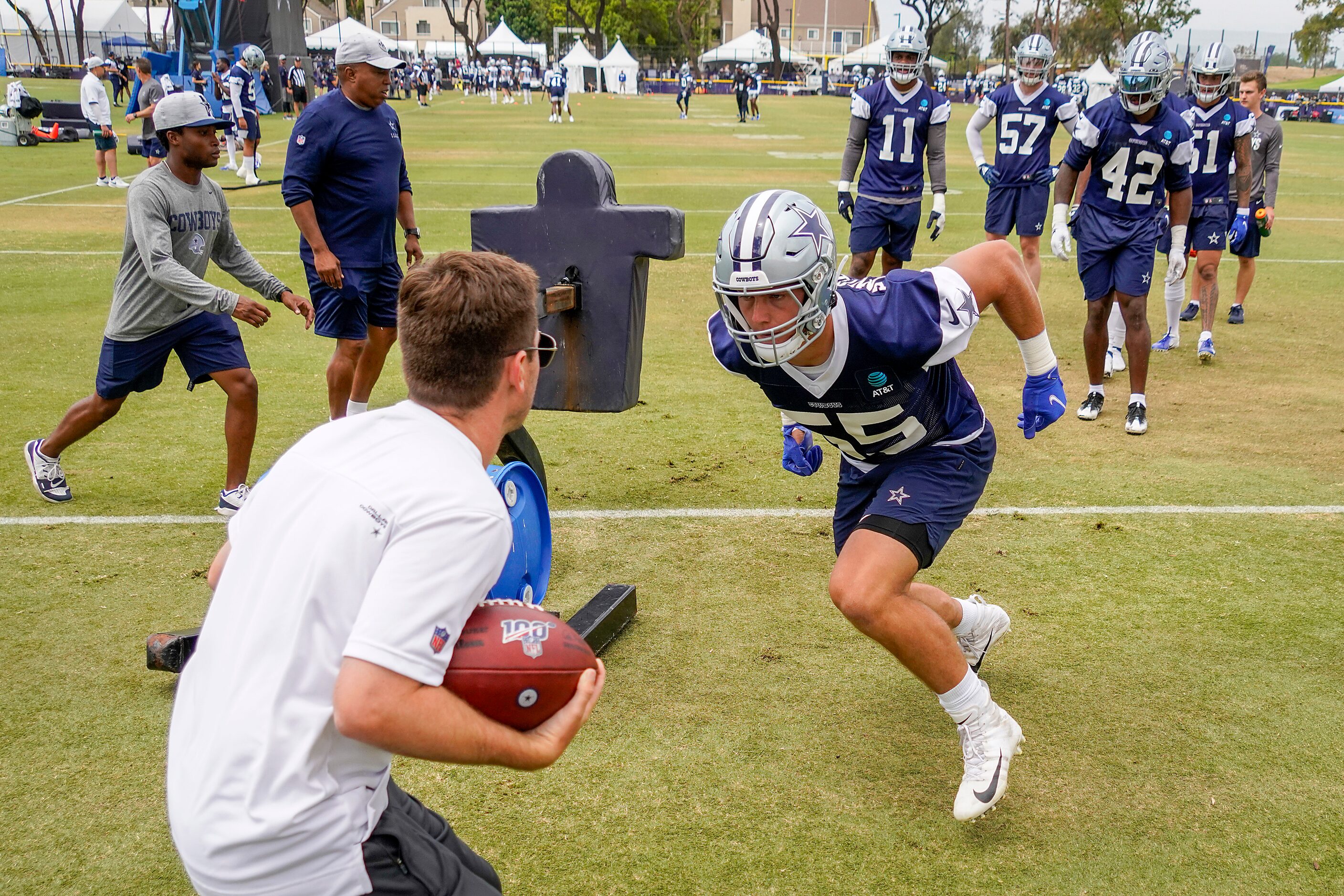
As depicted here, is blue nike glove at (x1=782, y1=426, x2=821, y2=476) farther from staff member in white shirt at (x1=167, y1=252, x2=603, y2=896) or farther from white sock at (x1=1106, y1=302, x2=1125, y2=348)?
white sock at (x1=1106, y1=302, x2=1125, y2=348)

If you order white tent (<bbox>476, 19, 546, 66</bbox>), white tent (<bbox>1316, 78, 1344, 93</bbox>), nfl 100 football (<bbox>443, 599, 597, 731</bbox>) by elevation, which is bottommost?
nfl 100 football (<bbox>443, 599, 597, 731</bbox>)

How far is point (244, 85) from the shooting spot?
69.4 ft

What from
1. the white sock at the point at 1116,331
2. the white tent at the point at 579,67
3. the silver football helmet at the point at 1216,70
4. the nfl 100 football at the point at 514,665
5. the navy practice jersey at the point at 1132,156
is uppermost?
the white tent at the point at 579,67

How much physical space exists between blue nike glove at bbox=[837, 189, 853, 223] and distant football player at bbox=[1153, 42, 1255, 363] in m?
2.78

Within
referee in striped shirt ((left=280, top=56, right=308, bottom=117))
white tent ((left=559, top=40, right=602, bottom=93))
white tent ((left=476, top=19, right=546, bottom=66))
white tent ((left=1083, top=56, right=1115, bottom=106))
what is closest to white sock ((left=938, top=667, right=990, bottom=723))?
referee in striped shirt ((left=280, top=56, right=308, bottom=117))

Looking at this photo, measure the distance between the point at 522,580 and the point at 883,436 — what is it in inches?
50.0

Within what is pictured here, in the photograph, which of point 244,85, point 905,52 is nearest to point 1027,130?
point 905,52

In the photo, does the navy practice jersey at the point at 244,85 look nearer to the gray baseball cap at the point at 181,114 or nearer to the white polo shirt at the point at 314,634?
the gray baseball cap at the point at 181,114

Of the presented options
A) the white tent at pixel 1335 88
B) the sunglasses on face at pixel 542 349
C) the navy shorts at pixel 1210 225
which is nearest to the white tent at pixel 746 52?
the white tent at pixel 1335 88

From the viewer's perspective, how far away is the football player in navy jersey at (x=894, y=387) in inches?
128

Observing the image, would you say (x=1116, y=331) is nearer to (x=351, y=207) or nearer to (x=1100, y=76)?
(x=351, y=207)

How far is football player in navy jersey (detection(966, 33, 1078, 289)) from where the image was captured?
9789 millimetres

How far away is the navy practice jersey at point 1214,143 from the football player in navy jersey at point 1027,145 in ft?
3.53

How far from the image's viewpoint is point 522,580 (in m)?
3.35
